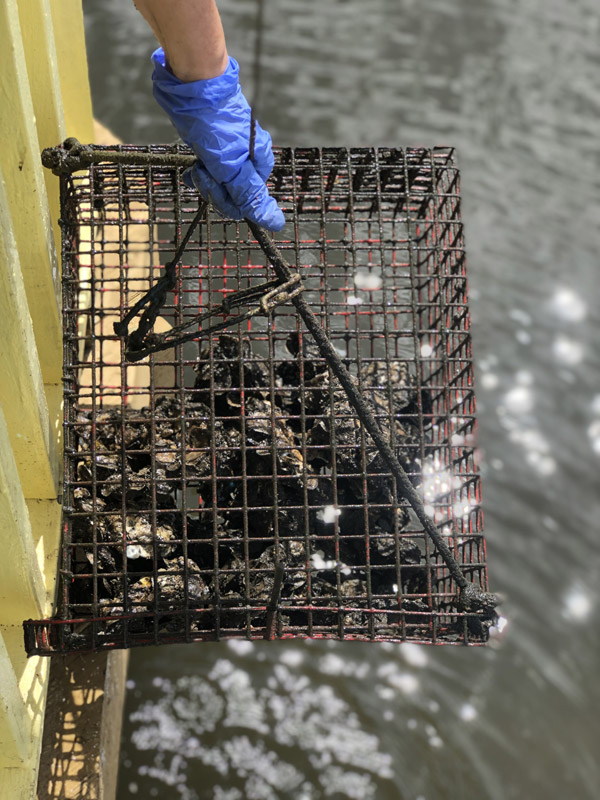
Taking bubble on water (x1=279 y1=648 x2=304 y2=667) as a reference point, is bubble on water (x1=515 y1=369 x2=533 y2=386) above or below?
above

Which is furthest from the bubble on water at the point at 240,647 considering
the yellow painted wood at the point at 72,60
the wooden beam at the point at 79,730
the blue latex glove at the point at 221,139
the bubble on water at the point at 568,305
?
the bubble on water at the point at 568,305

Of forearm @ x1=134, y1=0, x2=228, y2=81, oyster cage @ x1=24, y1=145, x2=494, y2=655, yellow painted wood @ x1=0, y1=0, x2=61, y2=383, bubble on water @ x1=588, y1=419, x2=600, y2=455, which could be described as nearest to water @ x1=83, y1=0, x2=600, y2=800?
bubble on water @ x1=588, y1=419, x2=600, y2=455

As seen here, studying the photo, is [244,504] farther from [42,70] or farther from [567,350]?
[567,350]

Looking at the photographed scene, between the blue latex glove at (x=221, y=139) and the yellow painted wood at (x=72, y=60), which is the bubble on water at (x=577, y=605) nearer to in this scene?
the blue latex glove at (x=221, y=139)

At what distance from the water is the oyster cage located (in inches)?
60.5

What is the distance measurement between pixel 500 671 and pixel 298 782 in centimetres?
146

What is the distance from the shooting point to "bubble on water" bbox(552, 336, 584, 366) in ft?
19.6

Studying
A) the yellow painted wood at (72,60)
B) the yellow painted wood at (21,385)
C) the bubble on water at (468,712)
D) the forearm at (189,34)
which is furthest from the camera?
the bubble on water at (468,712)

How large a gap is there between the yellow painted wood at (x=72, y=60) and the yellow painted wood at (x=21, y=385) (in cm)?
181

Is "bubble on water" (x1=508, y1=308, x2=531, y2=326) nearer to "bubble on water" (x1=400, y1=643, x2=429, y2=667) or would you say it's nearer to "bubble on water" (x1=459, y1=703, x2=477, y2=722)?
"bubble on water" (x1=400, y1=643, x2=429, y2=667)

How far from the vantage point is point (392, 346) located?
458cm

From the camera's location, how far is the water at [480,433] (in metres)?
4.66

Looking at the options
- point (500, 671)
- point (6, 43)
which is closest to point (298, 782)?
point (500, 671)

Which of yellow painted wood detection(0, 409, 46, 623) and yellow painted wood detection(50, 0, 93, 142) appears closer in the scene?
yellow painted wood detection(0, 409, 46, 623)
